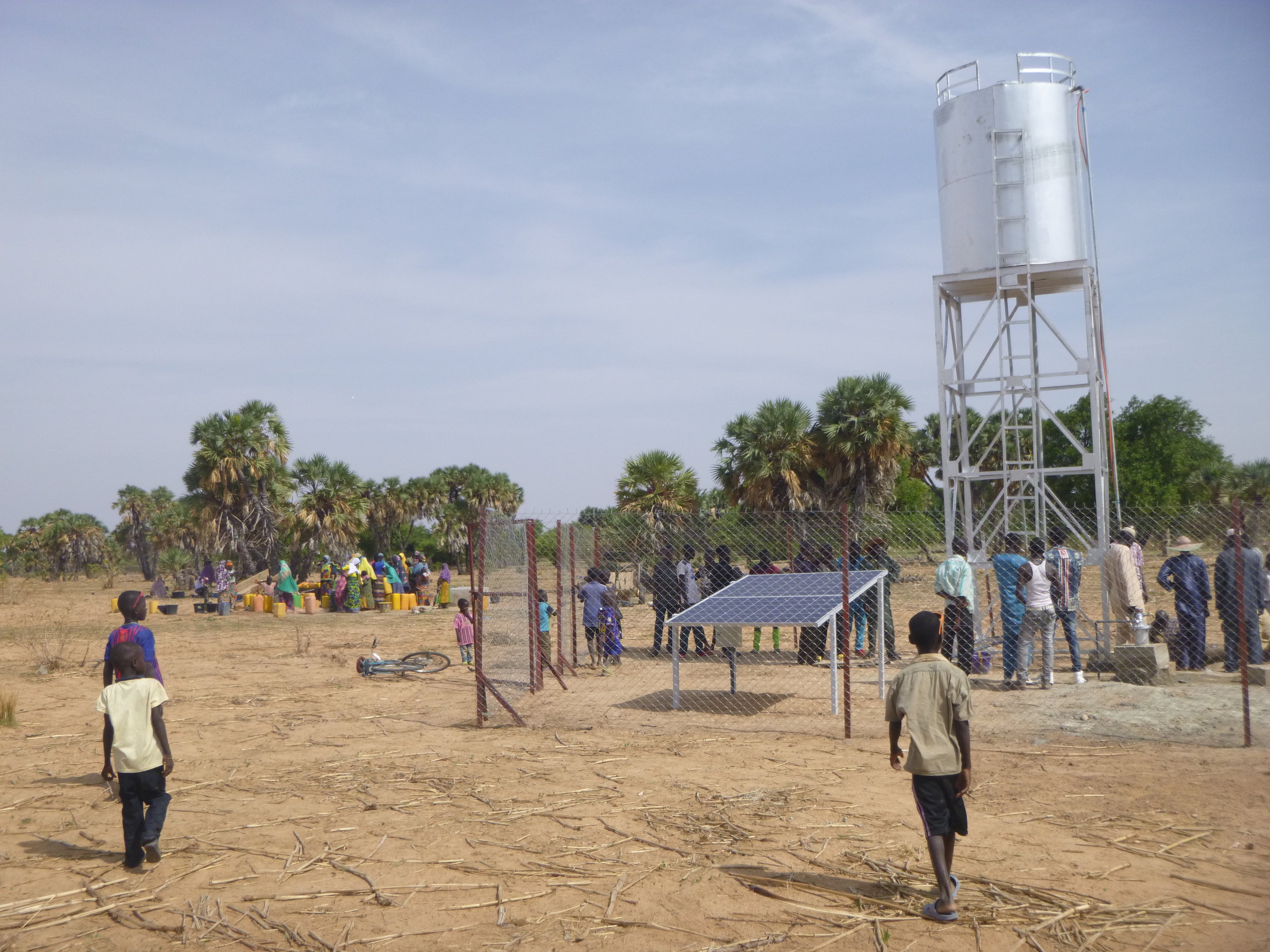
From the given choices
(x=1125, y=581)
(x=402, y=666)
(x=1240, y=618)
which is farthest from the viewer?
(x=402, y=666)

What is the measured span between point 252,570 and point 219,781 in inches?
1281

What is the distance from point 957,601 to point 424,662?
8.32m

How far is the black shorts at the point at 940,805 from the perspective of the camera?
5188 millimetres

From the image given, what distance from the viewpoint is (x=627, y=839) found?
6.73 meters

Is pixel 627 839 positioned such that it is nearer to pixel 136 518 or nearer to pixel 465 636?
pixel 465 636

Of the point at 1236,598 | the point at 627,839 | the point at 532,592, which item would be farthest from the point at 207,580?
the point at 1236,598

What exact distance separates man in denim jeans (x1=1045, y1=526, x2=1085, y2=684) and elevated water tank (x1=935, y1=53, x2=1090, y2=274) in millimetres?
5511

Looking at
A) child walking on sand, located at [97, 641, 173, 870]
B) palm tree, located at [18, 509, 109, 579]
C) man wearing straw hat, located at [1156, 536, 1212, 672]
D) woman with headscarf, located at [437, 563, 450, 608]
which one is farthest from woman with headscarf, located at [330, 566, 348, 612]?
palm tree, located at [18, 509, 109, 579]

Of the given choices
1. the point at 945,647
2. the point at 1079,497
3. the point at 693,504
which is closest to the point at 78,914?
the point at 945,647

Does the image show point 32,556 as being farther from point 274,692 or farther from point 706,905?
point 706,905

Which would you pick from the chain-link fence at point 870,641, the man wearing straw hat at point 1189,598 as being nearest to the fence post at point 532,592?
the chain-link fence at point 870,641

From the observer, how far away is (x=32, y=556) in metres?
56.4

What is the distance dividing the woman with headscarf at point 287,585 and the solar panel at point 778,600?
740 inches

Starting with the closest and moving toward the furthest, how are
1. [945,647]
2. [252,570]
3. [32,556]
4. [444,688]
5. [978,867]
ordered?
[978,867] < [945,647] < [444,688] < [252,570] < [32,556]
